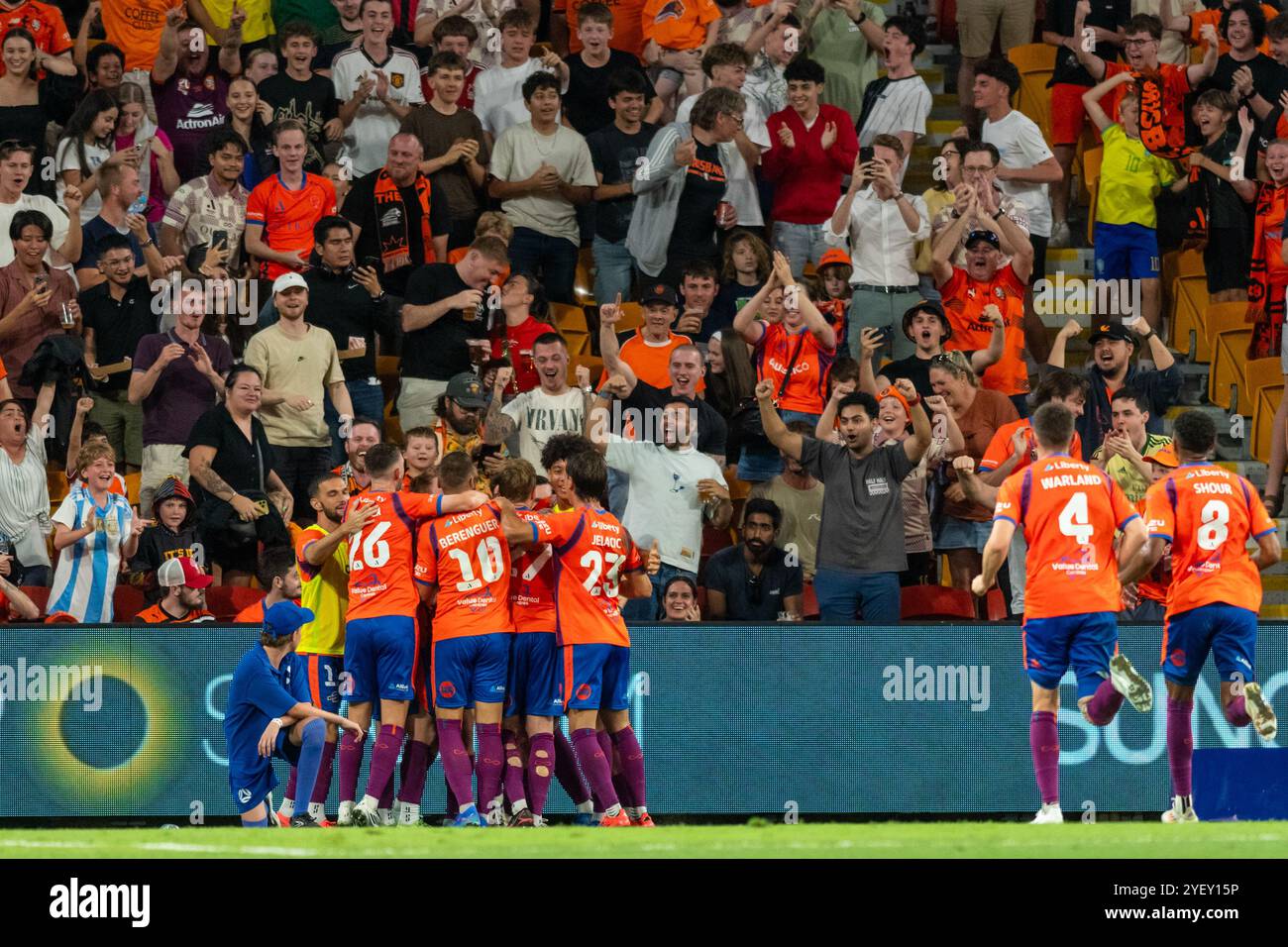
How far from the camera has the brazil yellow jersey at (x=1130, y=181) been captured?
1716cm

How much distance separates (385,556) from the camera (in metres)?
12.0

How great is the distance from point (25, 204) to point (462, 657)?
7.06 meters

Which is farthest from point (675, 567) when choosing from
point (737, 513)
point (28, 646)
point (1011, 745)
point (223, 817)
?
point (28, 646)

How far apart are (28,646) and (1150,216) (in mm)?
10029

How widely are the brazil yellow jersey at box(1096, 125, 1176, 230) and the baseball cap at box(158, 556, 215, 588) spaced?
8.46 metres

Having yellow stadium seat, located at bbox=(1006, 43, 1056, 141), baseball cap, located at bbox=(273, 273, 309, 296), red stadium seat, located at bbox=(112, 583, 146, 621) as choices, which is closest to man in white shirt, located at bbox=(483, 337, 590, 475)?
baseball cap, located at bbox=(273, 273, 309, 296)

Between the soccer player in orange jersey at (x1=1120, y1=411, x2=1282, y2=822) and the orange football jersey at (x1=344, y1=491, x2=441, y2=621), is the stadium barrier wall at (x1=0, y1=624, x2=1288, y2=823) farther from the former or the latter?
the soccer player in orange jersey at (x1=1120, y1=411, x2=1282, y2=822)

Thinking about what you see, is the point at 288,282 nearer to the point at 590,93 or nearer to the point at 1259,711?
the point at 590,93

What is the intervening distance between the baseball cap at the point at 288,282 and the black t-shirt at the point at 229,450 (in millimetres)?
1189

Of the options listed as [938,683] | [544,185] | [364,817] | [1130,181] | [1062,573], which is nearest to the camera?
[1062,573]

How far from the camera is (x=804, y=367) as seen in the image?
50.2 feet

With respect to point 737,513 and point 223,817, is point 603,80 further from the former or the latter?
point 223,817
